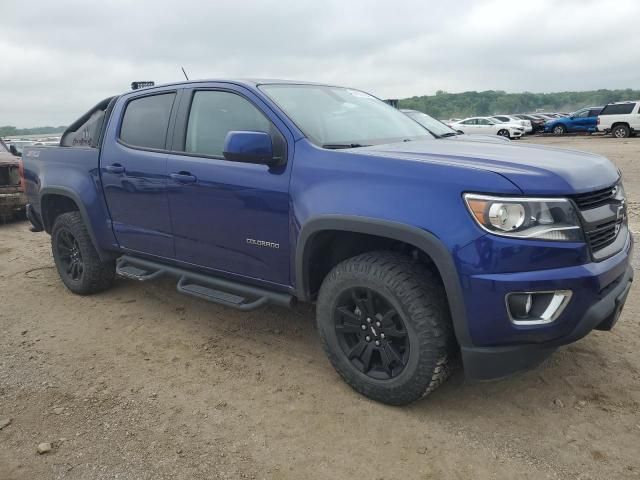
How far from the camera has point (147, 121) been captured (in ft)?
13.6

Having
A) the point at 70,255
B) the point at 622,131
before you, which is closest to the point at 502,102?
A: the point at 622,131

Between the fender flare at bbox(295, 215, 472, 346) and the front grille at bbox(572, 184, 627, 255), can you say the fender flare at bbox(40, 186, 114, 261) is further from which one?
the front grille at bbox(572, 184, 627, 255)

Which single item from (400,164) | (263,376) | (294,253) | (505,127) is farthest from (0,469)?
(505,127)

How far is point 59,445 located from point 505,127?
2803cm

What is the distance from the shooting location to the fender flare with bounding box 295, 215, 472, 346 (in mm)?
2475

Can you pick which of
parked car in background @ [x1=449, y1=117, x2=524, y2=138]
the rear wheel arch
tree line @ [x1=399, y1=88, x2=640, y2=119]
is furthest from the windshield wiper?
tree line @ [x1=399, y1=88, x2=640, y2=119]

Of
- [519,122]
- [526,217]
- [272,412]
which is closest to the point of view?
[526,217]

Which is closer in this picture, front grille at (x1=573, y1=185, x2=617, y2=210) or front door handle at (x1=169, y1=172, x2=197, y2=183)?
front grille at (x1=573, y1=185, x2=617, y2=210)

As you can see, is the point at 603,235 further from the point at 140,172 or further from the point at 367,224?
the point at 140,172

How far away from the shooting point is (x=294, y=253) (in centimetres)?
311

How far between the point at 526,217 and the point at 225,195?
1843mm

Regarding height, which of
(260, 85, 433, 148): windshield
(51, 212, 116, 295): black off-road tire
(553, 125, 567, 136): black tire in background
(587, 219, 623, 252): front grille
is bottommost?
(553, 125, 567, 136): black tire in background

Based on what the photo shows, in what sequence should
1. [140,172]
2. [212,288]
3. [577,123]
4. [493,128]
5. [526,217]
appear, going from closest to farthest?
[526,217]
[212,288]
[140,172]
[577,123]
[493,128]

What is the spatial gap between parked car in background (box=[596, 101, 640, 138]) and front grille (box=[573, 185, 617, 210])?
24.4 meters
